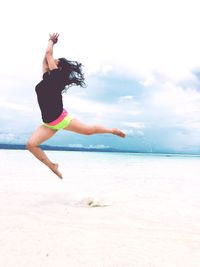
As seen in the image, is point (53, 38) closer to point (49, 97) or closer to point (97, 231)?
point (49, 97)

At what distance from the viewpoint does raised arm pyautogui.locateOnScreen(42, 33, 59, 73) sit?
20.0ft

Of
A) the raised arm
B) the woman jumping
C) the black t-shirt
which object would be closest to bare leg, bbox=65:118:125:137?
the woman jumping

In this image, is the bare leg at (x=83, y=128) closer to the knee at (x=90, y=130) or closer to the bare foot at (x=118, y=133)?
the knee at (x=90, y=130)

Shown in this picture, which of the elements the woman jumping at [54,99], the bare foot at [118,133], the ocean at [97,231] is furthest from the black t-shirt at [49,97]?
the ocean at [97,231]

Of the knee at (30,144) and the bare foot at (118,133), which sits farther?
the bare foot at (118,133)

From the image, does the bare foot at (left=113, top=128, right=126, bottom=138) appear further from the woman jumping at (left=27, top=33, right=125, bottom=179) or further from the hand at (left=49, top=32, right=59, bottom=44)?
the hand at (left=49, top=32, right=59, bottom=44)

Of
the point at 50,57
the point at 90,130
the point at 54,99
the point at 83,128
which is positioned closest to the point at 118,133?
the point at 90,130

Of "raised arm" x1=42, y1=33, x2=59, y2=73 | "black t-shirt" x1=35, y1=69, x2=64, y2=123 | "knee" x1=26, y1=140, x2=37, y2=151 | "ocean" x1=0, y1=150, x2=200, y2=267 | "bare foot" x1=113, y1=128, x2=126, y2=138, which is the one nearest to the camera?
"ocean" x1=0, y1=150, x2=200, y2=267

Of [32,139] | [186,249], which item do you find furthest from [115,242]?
[32,139]

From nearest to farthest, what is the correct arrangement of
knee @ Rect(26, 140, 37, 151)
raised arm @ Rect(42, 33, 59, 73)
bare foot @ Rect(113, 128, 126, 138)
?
1. raised arm @ Rect(42, 33, 59, 73)
2. knee @ Rect(26, 140, 37, 151)
3. bare foot @ Rect(113, 128, 126, 138)

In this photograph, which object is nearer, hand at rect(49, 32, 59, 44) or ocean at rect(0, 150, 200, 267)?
ocean at rect(0, 150, 200, 267)

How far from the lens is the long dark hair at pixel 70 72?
638cm

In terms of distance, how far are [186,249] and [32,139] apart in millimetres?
3386

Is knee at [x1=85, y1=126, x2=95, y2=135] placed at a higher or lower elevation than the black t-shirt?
lower
